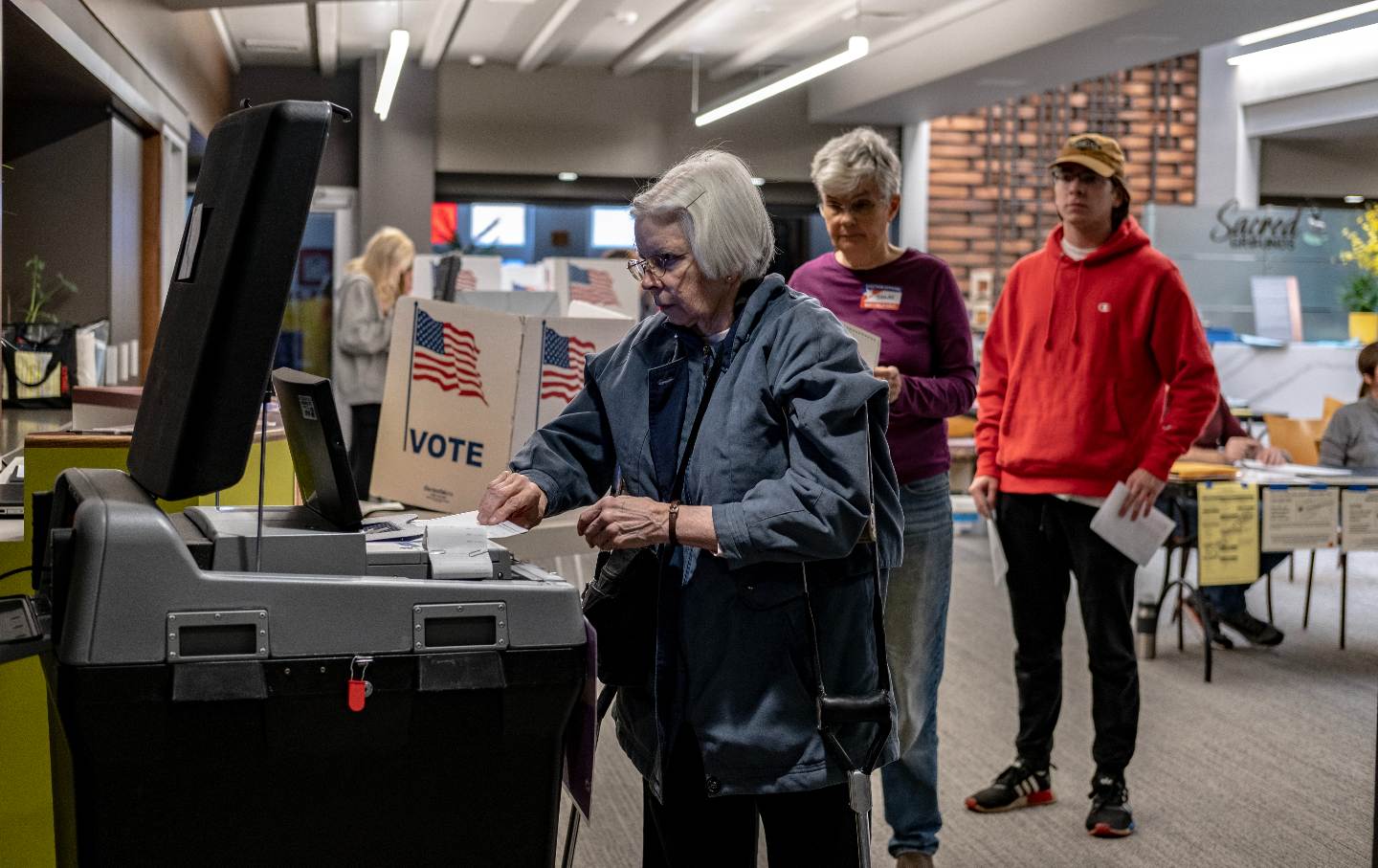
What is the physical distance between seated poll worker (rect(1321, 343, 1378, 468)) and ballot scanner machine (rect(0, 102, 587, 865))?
5.32 m

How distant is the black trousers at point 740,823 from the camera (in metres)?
1.79

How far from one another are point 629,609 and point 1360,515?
14.3ft

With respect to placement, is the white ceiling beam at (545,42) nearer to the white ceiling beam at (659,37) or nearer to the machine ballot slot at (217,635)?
the white ceiling beam at (659,37)

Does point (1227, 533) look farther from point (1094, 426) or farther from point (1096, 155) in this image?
point (1096, 155)

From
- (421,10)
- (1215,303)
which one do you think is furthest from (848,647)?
(1215,303)

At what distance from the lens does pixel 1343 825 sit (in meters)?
3.44

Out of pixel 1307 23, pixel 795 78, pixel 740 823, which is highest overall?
pixel 795 78

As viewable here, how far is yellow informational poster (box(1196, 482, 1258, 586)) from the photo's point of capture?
16.3ft

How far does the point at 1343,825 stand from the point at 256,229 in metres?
3.20

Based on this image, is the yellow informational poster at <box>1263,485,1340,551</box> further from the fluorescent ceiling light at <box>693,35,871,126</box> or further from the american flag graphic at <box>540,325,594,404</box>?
the fluorescent ceiling light at <box>693,35,871,126</box>

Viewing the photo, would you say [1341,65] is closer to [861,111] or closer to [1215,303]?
[1215,303]

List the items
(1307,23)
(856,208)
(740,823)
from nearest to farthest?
(740,823) < (856,208) < (1307,23)

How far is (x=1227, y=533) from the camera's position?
197 inches

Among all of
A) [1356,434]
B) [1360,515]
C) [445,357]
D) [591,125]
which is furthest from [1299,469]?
[591,125]
